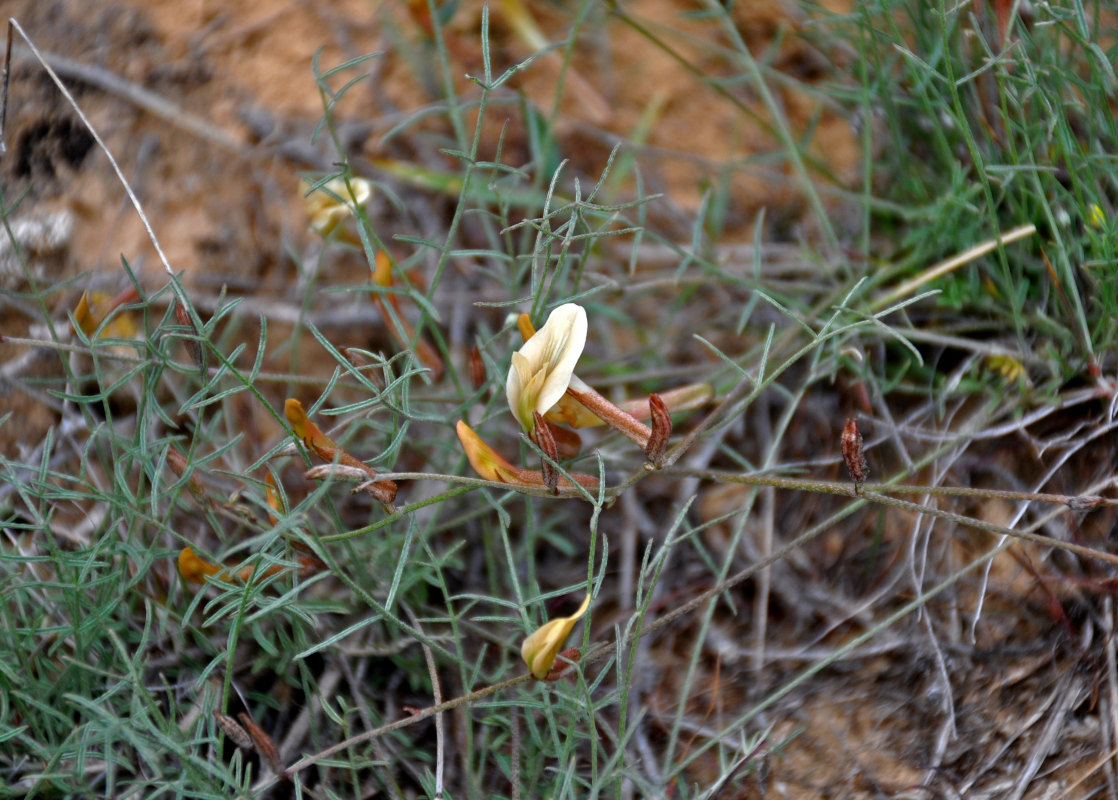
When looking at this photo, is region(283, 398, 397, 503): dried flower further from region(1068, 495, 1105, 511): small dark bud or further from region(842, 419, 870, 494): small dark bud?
region(1068, 495, 1105, 511): small dark bud

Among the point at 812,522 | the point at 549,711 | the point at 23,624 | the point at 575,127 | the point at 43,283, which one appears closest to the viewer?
the point at 549,711

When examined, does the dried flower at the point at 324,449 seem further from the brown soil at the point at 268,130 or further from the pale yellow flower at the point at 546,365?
the brown soil at the point at 268,130

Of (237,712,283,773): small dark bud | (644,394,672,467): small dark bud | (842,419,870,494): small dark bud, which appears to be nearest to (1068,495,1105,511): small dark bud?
(842,419,870,494): small dark bud

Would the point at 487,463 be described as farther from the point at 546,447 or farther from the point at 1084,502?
the point at 1084,502

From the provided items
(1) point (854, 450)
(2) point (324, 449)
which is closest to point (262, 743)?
(2) point (324, 449)

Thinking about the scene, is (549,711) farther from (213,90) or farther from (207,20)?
(207,20)

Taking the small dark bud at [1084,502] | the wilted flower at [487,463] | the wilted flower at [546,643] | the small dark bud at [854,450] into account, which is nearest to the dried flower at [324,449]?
the wilted flower at [487,463]

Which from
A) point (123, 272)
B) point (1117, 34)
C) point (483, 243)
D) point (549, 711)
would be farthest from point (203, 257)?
point (1117, 34)
